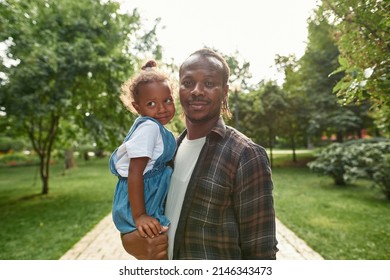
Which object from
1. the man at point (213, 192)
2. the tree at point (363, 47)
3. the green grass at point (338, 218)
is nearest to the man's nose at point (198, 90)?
the man at point (213, 192)

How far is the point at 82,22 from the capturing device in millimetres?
7379

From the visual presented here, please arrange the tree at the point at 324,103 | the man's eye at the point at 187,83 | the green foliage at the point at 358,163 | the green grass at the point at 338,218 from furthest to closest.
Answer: the tree at the point at 324,103, the green foliage at the point at 358,163, the green grass at the point at 338,218, the man's eye at the point at 187,83

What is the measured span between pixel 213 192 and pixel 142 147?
1.33ft

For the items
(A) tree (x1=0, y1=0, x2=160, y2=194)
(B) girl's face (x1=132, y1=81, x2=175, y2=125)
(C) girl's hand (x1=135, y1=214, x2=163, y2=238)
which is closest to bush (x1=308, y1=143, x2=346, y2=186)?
(A) tree (x1=0, y1=0, x2=160, y2=194)

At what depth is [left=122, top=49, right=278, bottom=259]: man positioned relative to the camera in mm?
1578

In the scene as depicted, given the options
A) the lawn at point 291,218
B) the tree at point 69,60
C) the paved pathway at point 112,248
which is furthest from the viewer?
the tree at point 69,60

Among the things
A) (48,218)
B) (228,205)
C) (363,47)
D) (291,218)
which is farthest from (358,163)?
(228,205)

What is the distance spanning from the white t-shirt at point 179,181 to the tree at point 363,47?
1.18 meters

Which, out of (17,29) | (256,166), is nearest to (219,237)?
(256,166)

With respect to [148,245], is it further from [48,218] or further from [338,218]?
[48,218]

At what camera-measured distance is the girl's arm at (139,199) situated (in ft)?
5.29

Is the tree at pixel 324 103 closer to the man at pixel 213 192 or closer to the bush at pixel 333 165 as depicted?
the bush at pixel 333 165

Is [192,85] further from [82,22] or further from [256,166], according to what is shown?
[82,22]

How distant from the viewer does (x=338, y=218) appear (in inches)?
262
